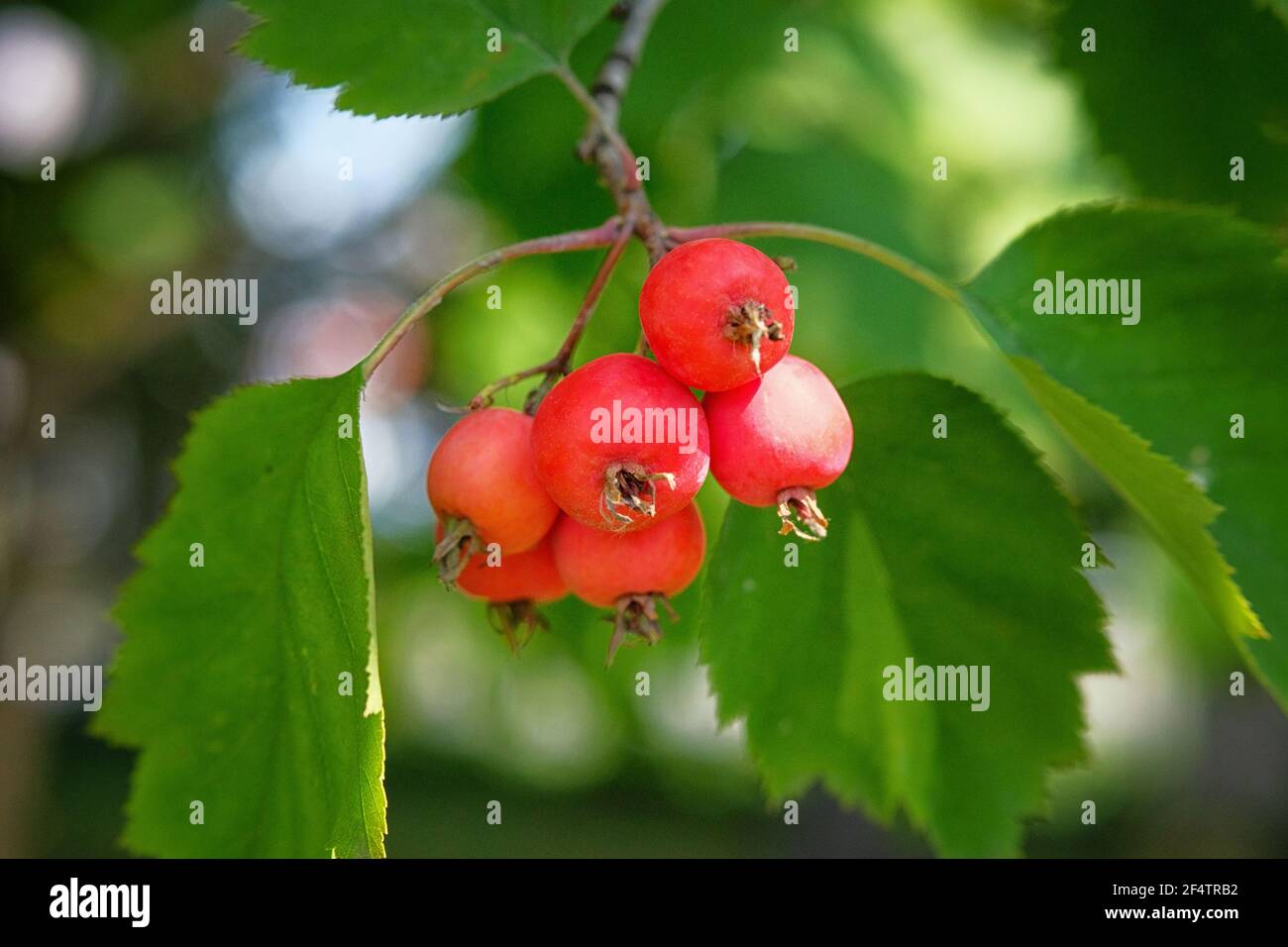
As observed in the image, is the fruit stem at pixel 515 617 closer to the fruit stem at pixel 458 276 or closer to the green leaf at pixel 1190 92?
the fruit stem at pixel 458 276

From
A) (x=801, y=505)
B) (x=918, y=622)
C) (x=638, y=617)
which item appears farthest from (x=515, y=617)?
(x=918, y=622)

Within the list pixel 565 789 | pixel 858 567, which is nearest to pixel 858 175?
pixel 858 567

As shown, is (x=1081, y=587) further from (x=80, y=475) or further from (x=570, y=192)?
(x=80, y=475)

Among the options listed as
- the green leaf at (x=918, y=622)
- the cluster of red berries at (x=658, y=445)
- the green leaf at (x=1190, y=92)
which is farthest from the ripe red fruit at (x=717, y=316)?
the green leaf at (x=1190, y=92)

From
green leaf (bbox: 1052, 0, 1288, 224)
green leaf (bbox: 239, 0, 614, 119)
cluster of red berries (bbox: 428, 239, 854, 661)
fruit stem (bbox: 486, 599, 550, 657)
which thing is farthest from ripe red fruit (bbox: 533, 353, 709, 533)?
green leaf (bbox: 1052, 0, 1288, 224)

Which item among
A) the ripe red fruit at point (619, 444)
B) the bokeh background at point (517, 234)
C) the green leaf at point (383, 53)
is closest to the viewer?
the ripe red fruit at point (619, 444)

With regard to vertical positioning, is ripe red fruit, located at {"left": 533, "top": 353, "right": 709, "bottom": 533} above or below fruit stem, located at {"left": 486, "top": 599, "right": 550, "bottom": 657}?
above

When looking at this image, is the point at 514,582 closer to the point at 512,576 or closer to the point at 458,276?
the point at 512,576

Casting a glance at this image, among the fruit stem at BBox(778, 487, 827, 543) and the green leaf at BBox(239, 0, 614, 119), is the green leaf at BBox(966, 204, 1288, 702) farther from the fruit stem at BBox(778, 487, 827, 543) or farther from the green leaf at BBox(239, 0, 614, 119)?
the green leaf at BBox(239, 0, 614, 119)
